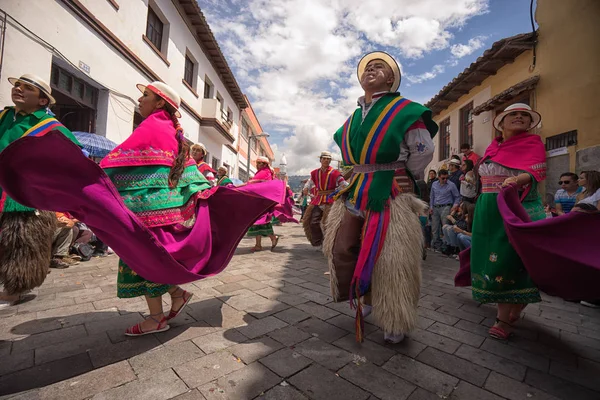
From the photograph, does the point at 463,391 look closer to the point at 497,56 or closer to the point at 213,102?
the point at 497,56

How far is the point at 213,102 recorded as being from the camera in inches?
527

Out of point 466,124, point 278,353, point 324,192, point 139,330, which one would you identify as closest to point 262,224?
point 324,192

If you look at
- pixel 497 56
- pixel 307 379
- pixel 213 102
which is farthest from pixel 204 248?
pixel 213 102

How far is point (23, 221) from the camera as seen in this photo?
2775 millimetres

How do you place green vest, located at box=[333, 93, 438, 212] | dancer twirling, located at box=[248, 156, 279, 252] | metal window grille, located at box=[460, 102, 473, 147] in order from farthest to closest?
metal window grille, located at box=[460, 102, 473, 147] < dancer twirling, located at box=[248, 156, 279, 252] < green vest, located at box=[333, 93, 438, 212]

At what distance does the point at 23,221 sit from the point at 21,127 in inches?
35.5

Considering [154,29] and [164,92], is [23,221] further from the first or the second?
[154,29]

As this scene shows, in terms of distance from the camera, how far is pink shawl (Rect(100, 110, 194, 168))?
7.07ft

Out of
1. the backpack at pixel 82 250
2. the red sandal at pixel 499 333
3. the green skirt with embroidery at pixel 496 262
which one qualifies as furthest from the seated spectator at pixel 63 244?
the red sandal at pixel 499 333

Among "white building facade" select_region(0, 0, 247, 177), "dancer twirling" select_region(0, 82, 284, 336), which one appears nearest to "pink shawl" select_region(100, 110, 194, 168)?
"dancer twirling" select_region(0, 82, 284, 336)

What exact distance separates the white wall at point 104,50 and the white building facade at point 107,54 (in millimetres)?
16

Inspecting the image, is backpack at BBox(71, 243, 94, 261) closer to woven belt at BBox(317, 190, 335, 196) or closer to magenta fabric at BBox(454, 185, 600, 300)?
woven belt at BBox(317, 190, 335, 196)

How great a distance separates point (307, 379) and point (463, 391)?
90cm

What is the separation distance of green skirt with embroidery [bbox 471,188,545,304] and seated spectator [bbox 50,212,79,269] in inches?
214
